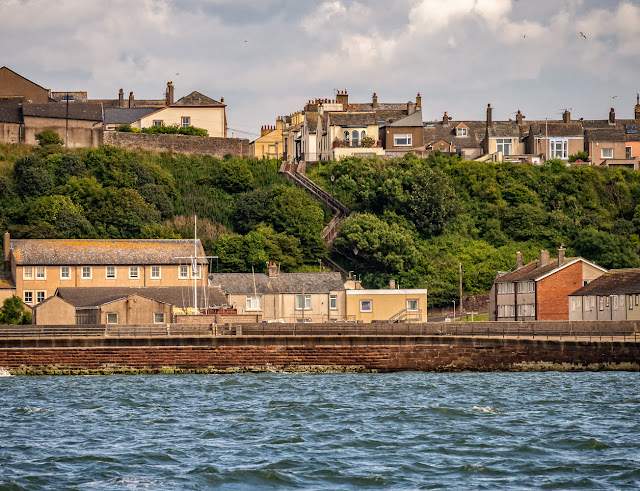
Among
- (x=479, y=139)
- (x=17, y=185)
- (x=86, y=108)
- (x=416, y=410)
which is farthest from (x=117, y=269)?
(x=479, y=139)

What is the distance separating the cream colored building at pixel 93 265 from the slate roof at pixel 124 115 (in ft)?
105

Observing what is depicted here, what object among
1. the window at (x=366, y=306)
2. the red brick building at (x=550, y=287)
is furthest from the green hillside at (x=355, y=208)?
the window at (x=366, y=306)

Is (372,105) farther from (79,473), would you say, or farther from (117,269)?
(79,473)

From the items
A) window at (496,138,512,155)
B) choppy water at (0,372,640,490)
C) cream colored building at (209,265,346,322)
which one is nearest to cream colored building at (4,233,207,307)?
cream colored building at (209,265,346,322)

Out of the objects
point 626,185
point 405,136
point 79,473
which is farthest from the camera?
point 405,136

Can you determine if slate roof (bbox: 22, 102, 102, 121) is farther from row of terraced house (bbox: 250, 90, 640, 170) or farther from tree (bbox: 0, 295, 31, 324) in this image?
tree (bbox: 0, 295, 31, 324)

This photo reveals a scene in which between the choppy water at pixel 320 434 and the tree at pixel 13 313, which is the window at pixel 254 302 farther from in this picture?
the choppy water at pixel 320 434

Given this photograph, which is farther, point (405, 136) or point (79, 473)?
point (405, 136)

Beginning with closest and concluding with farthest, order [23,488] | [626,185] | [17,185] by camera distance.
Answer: [23,488] < [17,185] < [626,185]

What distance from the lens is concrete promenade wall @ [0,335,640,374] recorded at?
48562 millimetres

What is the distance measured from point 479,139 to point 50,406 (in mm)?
71677

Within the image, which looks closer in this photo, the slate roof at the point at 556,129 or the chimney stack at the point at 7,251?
the chimney stack at the point at 7,251

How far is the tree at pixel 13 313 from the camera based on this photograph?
5841 cm

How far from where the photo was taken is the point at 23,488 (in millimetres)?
21562
